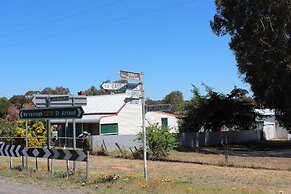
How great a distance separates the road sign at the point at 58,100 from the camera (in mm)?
16719

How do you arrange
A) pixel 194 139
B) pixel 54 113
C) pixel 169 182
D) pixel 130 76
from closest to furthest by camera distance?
pixel 169 182 < pixel 130 76 < pixel 54 113 < pixel 194 139

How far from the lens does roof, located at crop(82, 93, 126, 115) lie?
4381 cm

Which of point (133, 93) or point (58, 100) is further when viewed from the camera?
point (58, 100)

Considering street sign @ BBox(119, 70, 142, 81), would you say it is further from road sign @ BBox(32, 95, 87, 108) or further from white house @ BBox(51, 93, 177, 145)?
white house @ BBox(51, 93, 177, 145)

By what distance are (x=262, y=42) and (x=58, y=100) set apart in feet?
62.9

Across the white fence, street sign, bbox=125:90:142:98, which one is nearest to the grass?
street sign, bbox=125:90:142:98

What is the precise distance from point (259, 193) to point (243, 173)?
297 inches

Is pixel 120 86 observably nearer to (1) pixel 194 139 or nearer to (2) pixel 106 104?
(1) pixel 194 139

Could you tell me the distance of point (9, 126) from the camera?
135ft

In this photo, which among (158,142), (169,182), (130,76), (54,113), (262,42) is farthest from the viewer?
(262,42)

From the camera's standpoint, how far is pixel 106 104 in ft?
150

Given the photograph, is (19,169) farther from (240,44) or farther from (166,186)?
(240,44)

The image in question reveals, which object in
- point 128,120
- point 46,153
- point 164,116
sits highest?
point 164,116

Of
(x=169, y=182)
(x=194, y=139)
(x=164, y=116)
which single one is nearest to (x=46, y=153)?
(x=169, y=182)
